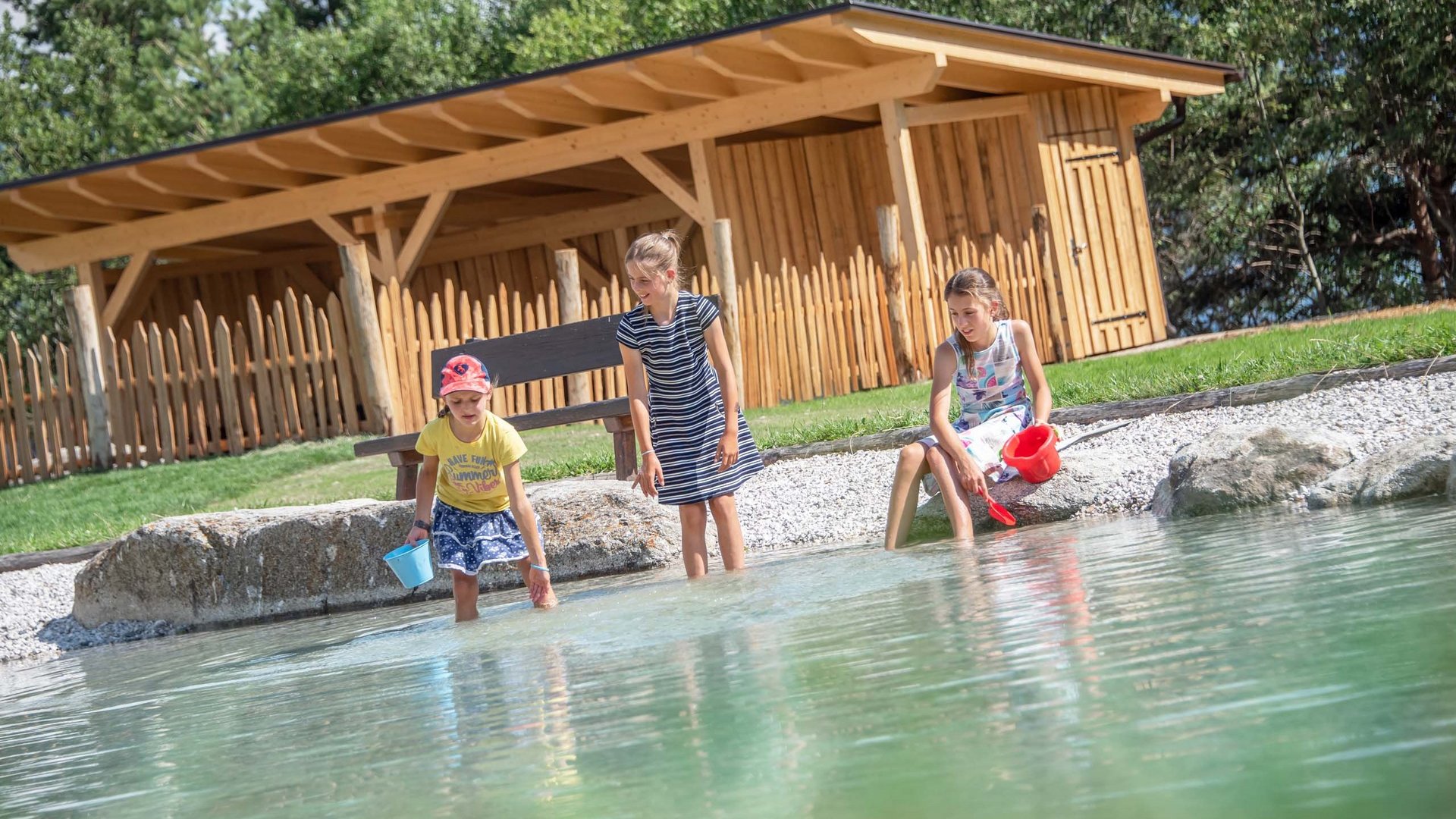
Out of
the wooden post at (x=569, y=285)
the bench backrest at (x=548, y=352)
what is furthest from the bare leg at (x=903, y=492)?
the wooden post at (x=569, y=285)

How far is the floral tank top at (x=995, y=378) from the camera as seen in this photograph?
6.52 metres

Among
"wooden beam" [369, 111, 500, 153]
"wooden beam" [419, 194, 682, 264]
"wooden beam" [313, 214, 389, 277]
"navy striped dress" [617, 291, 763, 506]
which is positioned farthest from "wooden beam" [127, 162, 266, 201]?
"navy striped dress" [617, 291, 763, 506]

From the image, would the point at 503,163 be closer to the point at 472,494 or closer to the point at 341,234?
the point at 341,234

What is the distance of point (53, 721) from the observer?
14.8 ft

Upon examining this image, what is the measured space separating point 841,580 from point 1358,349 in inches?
195

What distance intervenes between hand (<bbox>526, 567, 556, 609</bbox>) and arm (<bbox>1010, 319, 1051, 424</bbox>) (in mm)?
2194

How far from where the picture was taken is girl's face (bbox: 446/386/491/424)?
5.61 m

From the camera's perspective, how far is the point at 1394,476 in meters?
5.51

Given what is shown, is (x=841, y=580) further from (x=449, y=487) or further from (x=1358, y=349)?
(x=1358, y=349)

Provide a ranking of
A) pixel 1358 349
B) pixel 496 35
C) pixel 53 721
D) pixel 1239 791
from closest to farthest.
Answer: pixel 1239 791 < pixel 53 721 < pixel 1358 349 < pixel 496 35

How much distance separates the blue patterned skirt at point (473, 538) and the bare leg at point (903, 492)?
5.04 ft

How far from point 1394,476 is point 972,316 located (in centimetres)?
177

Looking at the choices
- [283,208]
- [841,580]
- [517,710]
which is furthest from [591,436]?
[517,710]

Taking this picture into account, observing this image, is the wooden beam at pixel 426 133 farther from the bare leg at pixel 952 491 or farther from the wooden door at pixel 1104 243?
the bare leg at pixel 952 491
